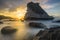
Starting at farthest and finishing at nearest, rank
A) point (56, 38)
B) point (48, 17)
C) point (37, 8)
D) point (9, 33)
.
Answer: point (37, 8) < point (48, 17) < point (9, 33) < point (56, 38)

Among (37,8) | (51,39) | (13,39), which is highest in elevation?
(37,8)

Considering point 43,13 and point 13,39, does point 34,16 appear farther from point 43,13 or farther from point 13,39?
point 13,39

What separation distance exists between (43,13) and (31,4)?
11.3 meters

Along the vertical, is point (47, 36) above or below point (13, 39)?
above

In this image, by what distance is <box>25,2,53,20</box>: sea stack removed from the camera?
89.4 m

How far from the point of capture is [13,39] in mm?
16594

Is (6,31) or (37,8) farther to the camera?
(37,8)

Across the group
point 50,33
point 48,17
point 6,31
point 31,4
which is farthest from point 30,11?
point 50,33

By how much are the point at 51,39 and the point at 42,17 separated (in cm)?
8073

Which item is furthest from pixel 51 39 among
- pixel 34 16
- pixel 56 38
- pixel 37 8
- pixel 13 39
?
pixel 37 8

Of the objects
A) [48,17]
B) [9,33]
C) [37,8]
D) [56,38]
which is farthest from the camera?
[37,8]

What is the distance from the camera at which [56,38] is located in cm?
931

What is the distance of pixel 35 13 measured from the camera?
9412 cm

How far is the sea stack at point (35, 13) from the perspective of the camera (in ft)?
293
